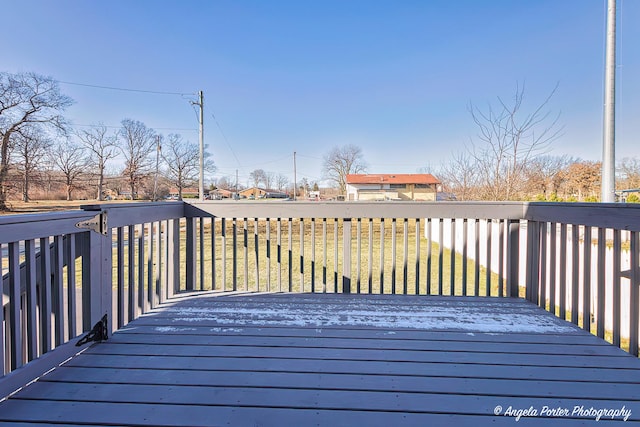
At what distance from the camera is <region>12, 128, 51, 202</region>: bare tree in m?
10.1

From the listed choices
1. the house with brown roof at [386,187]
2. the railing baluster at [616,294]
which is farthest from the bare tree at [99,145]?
the railing baluster at [616,294]

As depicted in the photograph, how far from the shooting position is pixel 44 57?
14.2m

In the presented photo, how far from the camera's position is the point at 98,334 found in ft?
5.60

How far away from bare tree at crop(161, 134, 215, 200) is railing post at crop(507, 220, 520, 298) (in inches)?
1000

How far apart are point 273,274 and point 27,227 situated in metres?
4.83

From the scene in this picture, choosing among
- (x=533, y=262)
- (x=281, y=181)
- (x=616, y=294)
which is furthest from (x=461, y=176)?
(x=281, y=181)

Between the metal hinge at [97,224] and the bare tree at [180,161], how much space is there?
2524 centimetres

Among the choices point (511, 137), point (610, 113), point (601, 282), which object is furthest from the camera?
point (511, 137)

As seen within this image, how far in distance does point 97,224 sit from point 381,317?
1.79 m

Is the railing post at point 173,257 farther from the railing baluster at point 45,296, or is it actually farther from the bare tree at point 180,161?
the bare tree at point 180,161

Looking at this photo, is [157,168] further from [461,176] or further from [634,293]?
[634,293]

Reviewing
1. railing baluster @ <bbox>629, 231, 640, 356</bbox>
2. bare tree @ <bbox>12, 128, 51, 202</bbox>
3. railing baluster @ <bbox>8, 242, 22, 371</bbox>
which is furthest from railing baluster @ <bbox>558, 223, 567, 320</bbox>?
bare tree @ <bbox>12, 128, 51, 202</bbox>

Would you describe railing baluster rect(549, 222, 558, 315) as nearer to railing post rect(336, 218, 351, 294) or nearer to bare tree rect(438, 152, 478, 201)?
railing post rect(336, 218, 351, 294)

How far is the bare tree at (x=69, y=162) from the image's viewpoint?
11985 mm
